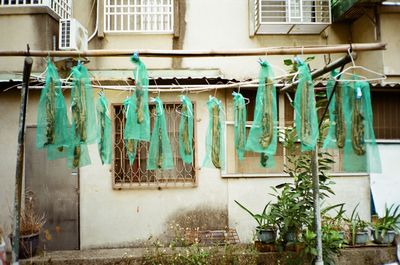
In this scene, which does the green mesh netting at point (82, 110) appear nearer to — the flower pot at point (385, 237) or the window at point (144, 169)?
the window at point (144, 169)

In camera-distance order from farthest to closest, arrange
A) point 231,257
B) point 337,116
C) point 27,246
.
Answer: point 27,246 → point 231,257 → point 337,116

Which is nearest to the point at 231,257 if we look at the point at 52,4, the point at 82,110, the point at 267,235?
the point at 267,235

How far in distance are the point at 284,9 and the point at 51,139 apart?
612 centimetres

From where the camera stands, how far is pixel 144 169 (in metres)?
7.13

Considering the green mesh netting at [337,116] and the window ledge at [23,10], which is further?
the window ledge at [23,10]

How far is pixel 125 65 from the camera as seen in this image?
25.0ft

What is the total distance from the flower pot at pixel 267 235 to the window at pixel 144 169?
1.79 metres

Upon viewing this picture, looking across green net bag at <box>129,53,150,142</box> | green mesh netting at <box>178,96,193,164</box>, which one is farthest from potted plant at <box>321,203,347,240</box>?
green net bag at <box>129,53,150,142</box>

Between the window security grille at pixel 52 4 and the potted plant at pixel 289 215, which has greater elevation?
the window security grille at pixel 52 4

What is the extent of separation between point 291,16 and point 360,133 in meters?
4.33

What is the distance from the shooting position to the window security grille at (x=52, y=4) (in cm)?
697

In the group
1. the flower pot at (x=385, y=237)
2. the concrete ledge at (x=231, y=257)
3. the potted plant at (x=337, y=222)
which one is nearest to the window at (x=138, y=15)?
the concrete ledge at (x=231, y=257)

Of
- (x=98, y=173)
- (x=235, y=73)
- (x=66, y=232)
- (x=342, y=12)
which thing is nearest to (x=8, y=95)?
(x=98, y=173)

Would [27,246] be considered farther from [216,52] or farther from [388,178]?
[388,178]
